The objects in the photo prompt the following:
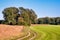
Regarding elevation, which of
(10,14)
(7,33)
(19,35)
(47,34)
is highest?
(10,14)

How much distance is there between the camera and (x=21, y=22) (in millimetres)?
77750

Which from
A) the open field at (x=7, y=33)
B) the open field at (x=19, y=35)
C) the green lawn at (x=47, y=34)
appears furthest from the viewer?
the green lawn at (x=47, y=34)

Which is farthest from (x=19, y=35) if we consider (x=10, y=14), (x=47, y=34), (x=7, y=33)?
(x=10, y=14)

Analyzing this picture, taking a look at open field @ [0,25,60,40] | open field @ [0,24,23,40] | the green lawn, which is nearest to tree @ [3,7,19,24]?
the green lawn

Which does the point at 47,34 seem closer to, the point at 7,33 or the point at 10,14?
the point at 7,33

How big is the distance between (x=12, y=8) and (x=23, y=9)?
9920mm

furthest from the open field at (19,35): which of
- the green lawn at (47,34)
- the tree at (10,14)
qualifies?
the tree at (10,14)

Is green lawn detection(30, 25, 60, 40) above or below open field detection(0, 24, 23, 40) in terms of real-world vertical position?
below

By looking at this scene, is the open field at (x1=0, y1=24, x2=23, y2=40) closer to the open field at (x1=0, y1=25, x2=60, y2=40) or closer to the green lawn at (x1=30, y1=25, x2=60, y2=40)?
the open field at (x1=0, y1=25, x2=60, y2=40)

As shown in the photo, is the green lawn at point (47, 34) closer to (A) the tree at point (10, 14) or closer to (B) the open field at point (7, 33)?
(B) the open field at point (7, 33)

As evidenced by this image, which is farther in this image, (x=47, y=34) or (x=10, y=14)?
(x=10, y=14)

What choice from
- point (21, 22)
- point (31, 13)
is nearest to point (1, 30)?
point (21, 22)

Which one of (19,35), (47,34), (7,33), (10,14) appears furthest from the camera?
(10,14)

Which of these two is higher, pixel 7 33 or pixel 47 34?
pixel 7 33
